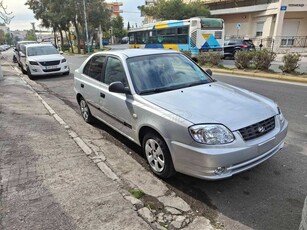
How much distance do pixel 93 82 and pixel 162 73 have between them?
1.60 meters

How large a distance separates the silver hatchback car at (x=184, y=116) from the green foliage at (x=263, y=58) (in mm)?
8215

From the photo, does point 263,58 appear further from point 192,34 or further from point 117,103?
point 117,103

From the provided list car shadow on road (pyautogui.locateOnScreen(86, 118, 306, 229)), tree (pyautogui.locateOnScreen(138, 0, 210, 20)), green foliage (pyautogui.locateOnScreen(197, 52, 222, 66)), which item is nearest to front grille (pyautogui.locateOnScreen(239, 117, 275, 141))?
car shadow on road (pyautogui.locateOnScreen(86, 118, 306, 229))

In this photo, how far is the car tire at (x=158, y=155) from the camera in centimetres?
328

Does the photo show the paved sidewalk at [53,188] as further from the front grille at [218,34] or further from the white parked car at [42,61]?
the front grille at [218,34]

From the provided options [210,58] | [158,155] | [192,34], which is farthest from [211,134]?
[192,34]

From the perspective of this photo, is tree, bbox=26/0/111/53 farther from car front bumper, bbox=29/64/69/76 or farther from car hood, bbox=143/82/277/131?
car hood, bbox=143/82/277/131

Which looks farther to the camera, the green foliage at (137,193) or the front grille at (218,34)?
the front grille at (218,34)

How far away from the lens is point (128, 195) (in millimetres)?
3098

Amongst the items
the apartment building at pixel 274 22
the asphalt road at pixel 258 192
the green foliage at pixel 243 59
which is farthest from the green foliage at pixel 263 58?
the apartment building at pixel 274 22

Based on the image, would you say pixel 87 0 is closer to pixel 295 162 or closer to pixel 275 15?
pixel 275 15

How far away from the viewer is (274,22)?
29938 mm

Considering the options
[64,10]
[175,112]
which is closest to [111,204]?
[175,112]

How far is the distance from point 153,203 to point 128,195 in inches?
12.4
